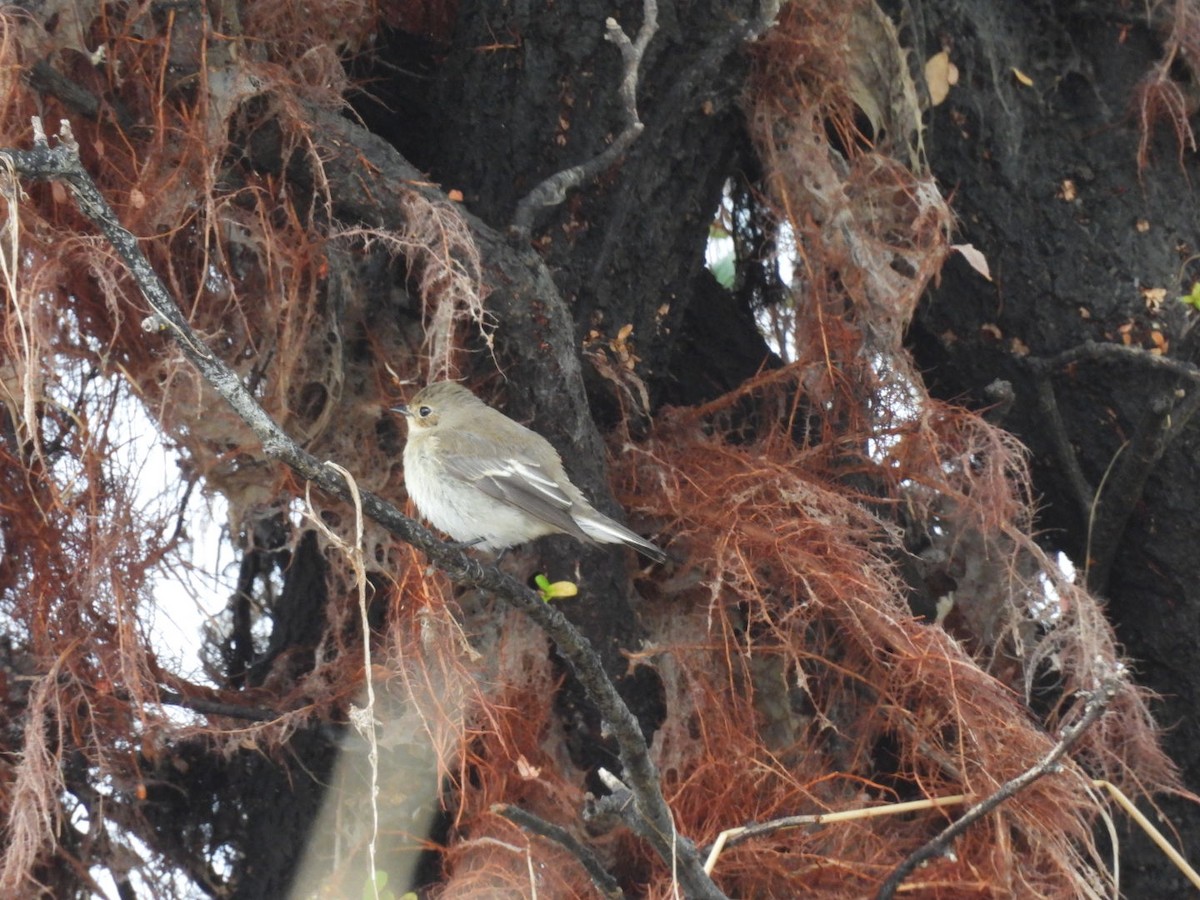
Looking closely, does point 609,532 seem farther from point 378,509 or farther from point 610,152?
point 378,509

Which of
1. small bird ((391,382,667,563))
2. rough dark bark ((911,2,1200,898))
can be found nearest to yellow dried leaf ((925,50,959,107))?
rough dark bark ((911,2,1200,898))

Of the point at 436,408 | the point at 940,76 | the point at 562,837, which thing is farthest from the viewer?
the point at 940,76

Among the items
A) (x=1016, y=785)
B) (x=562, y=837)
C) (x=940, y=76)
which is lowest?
(x=1016, y=785)

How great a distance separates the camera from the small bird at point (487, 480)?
9.18 feet

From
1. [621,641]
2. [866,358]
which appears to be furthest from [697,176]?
[621,641]

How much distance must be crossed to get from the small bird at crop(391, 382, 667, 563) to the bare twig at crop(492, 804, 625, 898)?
664mm

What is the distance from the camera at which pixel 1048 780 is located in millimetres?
2734

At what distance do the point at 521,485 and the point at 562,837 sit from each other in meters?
0.91

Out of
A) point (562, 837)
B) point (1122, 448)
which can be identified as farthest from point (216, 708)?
point (1122, 448)

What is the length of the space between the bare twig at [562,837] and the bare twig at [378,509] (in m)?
0.11

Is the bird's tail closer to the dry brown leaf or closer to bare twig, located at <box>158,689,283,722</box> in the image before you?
bare twig, located at <box>158,689,283,722</box>

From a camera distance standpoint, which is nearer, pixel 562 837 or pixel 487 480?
pixel 562 837

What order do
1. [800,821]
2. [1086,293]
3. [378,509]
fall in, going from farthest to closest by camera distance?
[1086,293] → [800,821] → [378,509]

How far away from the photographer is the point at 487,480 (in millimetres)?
3076
